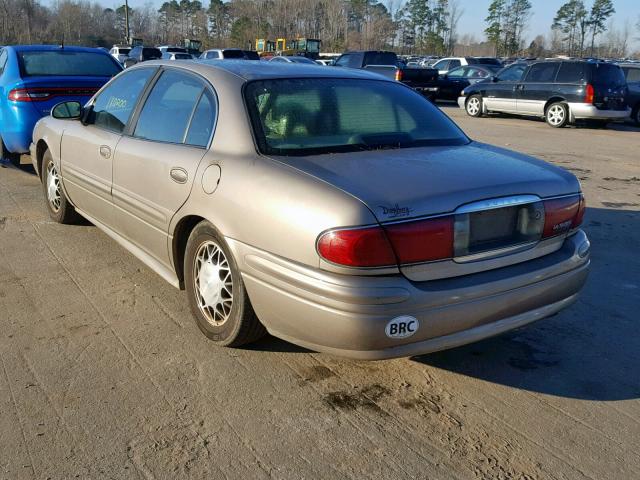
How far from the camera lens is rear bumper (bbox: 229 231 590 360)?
282 centimetres

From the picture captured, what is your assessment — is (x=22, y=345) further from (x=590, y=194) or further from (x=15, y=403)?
(x=590, y=194)

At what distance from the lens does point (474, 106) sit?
1905 cm

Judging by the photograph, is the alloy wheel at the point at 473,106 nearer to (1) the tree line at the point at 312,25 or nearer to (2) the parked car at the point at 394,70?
(2) the parked car at the point at 394,70

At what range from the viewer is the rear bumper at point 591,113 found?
607 inches

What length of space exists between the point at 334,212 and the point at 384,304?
1.50 ft

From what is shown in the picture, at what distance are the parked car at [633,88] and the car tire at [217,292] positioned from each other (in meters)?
15.9

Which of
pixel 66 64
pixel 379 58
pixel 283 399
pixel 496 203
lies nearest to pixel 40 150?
pixel 66 64

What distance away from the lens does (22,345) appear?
3.66 metres

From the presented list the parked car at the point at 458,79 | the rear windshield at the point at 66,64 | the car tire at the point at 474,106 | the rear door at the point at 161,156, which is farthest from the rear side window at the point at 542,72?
the rear door at the point at 161,156

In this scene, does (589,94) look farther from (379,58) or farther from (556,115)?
(379,58)

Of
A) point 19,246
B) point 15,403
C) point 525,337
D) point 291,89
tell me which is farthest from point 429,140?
point 19,246

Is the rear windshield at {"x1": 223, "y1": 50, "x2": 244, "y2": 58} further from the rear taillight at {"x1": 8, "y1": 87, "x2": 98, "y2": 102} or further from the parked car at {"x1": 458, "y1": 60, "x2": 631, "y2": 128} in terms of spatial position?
the rear taillight at {"x1": 8, "y1": 87, "x2": 98, "y2": 102}

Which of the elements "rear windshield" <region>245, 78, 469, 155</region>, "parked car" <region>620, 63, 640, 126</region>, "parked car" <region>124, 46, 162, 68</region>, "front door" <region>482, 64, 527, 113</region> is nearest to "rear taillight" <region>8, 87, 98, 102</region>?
"rear windshield" <region>245, 78, 469, 155</region>

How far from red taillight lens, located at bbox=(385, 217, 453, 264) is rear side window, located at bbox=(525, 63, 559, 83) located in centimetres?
1499
